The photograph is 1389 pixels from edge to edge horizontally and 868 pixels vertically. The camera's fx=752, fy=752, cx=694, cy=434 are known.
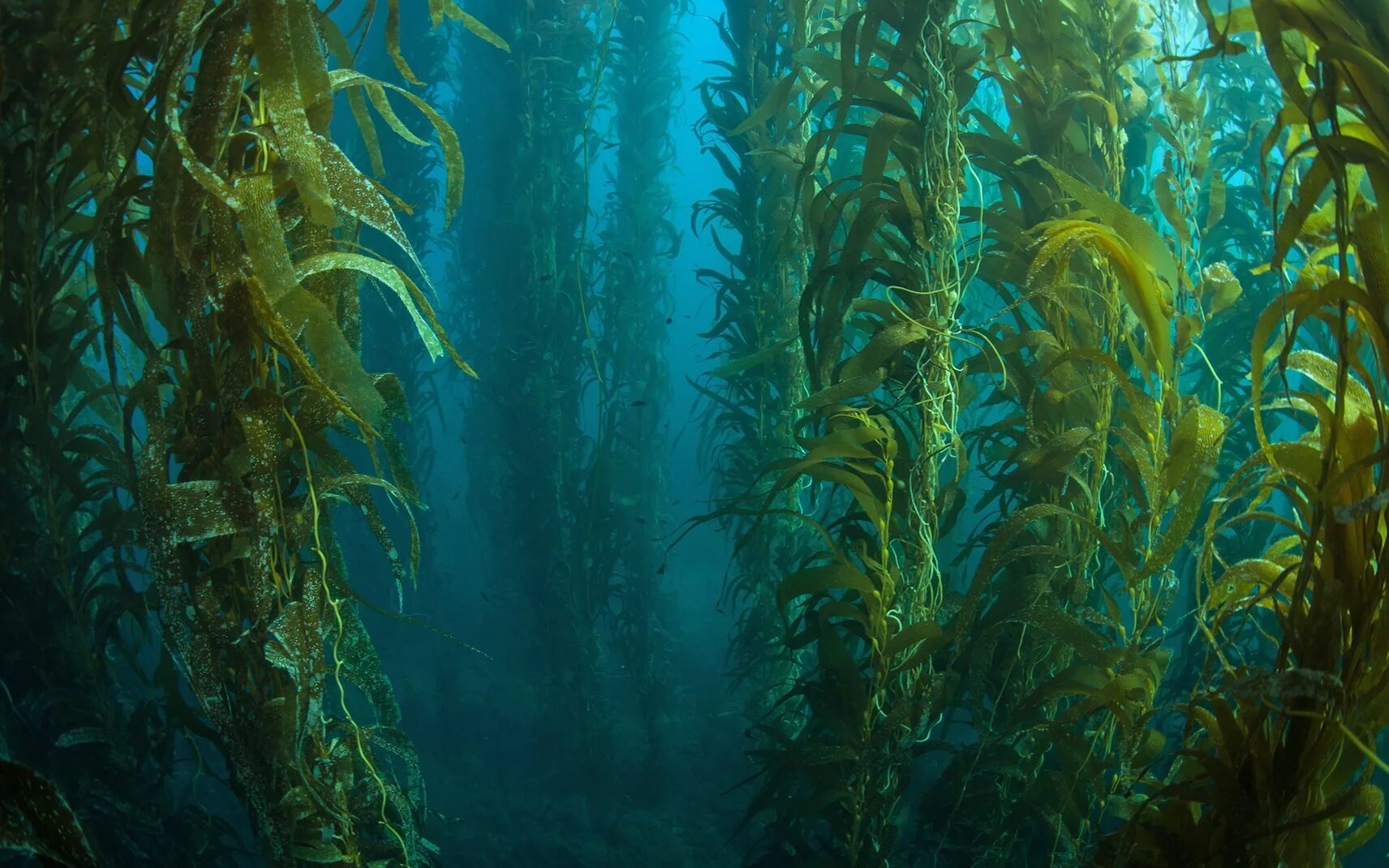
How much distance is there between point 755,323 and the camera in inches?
138

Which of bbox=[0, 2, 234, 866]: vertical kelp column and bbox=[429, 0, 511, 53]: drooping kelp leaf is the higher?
bbox=[429, 0, 511, 53]: drooping kelp leaf

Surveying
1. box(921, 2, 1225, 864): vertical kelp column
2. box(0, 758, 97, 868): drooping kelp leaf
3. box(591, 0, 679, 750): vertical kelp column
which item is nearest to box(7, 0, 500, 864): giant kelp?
box(0, 758, 97, 868): drooping kelp leaf

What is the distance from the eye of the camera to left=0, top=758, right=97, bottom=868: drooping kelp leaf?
88 cm

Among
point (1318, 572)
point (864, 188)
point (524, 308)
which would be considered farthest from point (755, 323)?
point (1318, 572)

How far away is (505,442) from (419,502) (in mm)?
4194

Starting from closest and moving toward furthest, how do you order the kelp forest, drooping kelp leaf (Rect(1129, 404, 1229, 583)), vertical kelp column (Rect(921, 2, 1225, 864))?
1. the kelp forest
2. drooping kelp leaf (Rect(1129, 404, 1229, 583))
3. vertical kelp column (Rect(921, 2, 1225, 864))

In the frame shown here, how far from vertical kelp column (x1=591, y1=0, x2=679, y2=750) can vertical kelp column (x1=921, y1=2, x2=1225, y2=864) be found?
8.81ft

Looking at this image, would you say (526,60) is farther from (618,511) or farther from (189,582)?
(189,582)

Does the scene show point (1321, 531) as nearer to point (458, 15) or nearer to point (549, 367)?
point (458, 15)

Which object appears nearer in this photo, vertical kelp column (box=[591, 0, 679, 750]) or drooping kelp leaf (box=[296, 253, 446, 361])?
drooping kelp leaf (box=[296, 253, 446, 361])

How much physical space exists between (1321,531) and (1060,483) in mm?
872

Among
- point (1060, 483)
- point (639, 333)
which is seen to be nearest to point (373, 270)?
point (1060, 483)

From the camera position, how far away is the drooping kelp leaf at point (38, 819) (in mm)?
880

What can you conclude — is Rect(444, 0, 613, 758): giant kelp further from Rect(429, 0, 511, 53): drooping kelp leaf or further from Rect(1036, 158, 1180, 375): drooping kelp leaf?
Rect(1036, 158, 1180, 375): drooping kelp leaf
